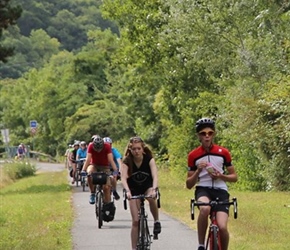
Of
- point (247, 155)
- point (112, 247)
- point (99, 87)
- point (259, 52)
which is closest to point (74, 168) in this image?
point (247, 155)

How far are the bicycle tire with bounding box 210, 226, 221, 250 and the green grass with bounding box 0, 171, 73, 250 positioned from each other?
16.4 ft

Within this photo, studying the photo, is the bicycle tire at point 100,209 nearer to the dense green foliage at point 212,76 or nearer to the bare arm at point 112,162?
the bare arm at point 112,162

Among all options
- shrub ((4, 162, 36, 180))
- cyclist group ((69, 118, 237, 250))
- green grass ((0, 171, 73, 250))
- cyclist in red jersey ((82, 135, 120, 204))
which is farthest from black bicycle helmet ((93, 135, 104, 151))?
shrub ((4, 162, 36, 180))

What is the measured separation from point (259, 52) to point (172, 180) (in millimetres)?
12419

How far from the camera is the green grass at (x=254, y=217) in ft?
50.6

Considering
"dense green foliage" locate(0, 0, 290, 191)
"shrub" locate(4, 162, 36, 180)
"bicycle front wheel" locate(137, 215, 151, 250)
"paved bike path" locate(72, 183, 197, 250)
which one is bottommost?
"paved bike path" locate(72, 183, 197, 250)

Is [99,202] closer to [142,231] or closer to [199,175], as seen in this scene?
[142,231]

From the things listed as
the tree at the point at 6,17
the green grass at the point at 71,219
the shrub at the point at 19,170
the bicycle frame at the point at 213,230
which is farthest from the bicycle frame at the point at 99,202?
the shrub at the point at 19,170

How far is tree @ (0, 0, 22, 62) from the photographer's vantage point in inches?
1385

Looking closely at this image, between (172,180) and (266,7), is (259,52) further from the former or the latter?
(172,180)

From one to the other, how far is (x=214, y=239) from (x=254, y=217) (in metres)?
9.47

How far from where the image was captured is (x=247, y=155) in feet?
103

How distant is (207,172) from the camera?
1108cm

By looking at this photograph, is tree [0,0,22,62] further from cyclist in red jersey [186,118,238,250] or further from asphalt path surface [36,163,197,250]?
cyclist in red jersey [186,118,238,250]
